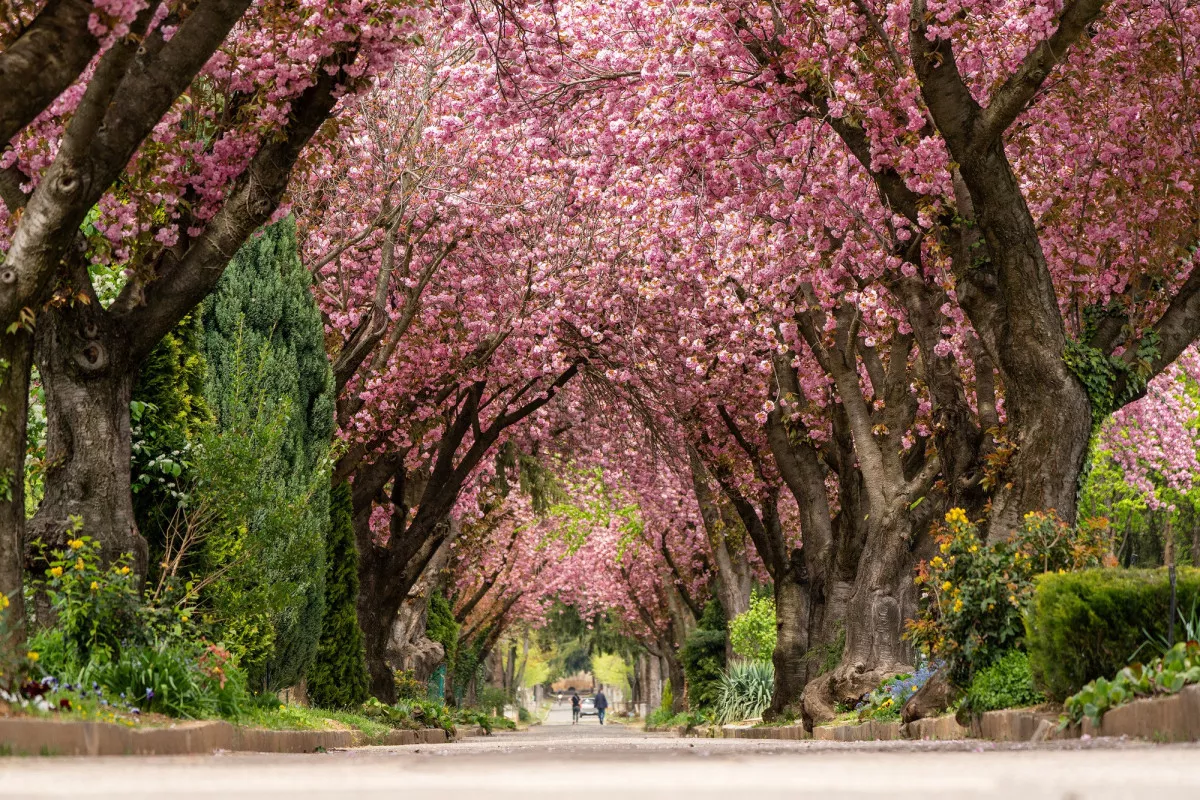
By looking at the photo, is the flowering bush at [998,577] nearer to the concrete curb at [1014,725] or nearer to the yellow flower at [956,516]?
the yellow flower at [956,516]

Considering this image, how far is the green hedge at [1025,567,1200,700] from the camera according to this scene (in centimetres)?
868

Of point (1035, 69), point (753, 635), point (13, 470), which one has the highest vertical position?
point (1035, 69)

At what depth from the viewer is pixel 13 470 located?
9.20 m

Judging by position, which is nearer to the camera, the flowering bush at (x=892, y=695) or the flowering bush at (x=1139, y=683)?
the flowering bush at (x=1139, y=683)

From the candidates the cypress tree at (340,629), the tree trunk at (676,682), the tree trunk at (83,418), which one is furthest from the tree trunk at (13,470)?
the tree trunk at (676,682)

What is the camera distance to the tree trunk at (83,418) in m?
10.4

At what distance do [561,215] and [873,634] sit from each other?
8.12m

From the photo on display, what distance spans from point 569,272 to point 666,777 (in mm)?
16203

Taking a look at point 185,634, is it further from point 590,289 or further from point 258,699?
point 590,289

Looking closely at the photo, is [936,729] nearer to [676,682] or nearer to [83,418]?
[83,418]

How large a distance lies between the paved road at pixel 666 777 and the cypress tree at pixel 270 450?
5.31m

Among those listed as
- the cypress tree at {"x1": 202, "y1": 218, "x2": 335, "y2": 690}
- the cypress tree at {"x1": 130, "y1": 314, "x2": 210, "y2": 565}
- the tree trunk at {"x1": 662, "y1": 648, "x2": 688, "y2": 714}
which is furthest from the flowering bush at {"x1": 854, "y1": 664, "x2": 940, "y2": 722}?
the tree trunk at {"x1": 662, "y1": 648, "x2": 688, "y2": 714}

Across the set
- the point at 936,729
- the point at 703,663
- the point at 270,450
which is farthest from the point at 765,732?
the point at 703,663

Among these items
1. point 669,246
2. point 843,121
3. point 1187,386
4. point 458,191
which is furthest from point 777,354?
point 1187,386
